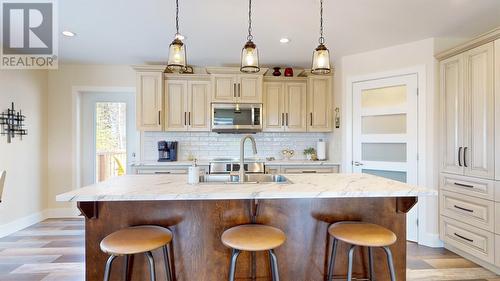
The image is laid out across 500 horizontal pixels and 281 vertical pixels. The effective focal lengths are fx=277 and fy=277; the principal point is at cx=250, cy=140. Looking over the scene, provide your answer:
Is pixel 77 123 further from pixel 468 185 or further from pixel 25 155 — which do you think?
pixel 468 185

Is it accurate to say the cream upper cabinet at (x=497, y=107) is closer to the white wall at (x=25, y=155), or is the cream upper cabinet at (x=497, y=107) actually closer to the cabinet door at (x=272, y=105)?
the cabinet door at (x=272, y=105)

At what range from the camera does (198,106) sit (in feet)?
14.1

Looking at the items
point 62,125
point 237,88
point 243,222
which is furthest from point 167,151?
point 243,222

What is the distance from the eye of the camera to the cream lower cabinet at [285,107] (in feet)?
14.4

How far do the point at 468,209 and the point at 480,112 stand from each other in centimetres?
99

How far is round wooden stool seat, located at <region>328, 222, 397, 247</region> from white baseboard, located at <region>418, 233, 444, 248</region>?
2.07 m

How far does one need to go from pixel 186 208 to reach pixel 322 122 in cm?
303

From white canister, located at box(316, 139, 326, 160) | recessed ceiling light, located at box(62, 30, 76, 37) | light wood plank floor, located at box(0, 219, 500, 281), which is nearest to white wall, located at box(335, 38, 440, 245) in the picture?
light wood plank floor, located at box(0, 219, 500, 281)

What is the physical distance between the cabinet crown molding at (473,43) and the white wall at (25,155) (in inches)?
209

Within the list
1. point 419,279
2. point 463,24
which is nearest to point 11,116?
point 419,279

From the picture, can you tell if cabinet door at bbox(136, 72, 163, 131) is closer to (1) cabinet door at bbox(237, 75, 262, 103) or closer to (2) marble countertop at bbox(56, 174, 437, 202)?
(1) cabinet door at bbox(237, 75, 262, 103)

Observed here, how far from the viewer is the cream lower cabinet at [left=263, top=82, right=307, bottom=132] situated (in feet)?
14.4

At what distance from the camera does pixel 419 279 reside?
2496 millimetres

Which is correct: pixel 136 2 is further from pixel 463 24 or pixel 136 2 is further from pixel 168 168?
pixel 463 24
